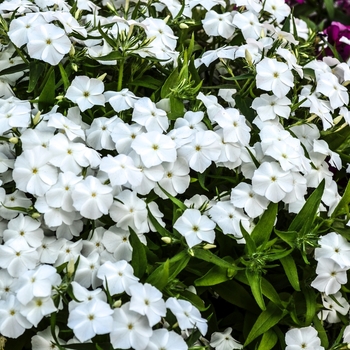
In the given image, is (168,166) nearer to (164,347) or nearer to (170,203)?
(170,203)

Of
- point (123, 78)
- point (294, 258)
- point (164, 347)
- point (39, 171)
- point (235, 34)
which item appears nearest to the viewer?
point (164, 347)

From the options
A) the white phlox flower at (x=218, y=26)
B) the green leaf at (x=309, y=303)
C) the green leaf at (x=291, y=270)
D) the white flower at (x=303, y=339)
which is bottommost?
the white flower at (x=303, y=339)

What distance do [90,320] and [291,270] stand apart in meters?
0.38

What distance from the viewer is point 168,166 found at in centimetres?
111

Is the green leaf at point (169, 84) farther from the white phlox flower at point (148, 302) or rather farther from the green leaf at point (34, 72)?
the white phlox flower at point (148, 302)

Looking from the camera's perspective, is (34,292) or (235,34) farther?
(235,34)

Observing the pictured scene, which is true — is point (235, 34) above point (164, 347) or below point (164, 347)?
above

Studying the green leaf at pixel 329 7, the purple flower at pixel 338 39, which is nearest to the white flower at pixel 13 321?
the purple flower at pixel 338 39

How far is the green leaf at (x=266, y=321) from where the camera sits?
1071 mm

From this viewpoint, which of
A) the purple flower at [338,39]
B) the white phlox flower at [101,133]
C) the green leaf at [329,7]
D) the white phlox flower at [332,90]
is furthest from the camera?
the green leaf at [329,7]

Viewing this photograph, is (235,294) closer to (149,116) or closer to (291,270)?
(291,270)

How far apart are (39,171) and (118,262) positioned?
0.22 m

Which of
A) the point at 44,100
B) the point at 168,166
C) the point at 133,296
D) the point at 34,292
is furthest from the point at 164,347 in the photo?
the point at 44,100

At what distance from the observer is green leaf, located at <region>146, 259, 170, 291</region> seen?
1.00 meters
